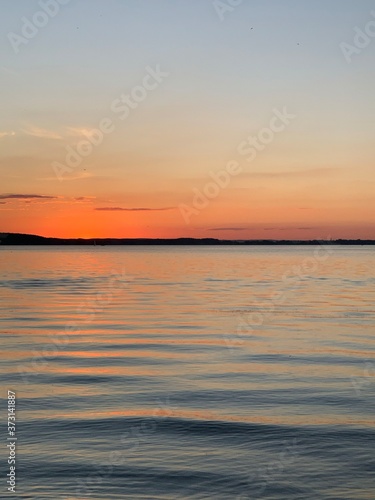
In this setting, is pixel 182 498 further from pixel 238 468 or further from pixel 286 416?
pixel 286 416

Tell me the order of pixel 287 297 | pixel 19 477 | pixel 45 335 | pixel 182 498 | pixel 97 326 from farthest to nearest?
pixel 287 297 < pixel 97 326 < pixel 45 335 < pixel 19 477 < pixel 182 498

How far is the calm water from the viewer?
35.2 ft

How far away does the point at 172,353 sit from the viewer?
2231cm

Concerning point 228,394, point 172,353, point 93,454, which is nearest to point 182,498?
point 93,454

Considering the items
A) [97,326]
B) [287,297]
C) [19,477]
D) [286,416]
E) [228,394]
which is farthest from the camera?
[287,297]

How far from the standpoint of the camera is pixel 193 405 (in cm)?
1536

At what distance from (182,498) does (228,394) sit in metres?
6.58

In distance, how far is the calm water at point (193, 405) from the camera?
10719mm

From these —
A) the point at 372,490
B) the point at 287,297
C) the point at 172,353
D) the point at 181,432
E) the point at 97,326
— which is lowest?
the point at 372,490

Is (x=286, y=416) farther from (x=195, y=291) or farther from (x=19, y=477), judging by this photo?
(x=195, y=291)

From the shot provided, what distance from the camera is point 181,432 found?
13234 millimetres

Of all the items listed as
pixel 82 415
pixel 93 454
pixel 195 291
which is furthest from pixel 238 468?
pixel 195 291

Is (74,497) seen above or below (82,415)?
below

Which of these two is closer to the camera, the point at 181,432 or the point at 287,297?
the point at 181,432
